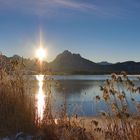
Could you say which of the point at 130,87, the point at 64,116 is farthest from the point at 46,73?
the point at 130,87

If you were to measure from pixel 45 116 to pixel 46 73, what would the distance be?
1113 mm

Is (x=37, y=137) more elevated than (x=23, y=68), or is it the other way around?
(x=23, y=68)

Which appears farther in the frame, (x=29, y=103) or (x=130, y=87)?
(x=29, y=103)

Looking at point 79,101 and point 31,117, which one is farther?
point 79,101

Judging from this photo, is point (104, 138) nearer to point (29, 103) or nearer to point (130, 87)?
point (29, 103)

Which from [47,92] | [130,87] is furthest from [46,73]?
[130,87]

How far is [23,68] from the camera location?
8.91m

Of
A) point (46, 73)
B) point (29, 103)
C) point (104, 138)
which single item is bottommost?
point (104, 138)

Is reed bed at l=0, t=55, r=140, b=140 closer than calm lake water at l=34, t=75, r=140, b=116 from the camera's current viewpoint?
Yes

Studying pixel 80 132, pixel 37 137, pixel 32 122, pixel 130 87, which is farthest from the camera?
pixel 80 132

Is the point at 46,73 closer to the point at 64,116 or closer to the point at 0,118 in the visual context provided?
the point at 64,116

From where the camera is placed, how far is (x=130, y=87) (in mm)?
5938

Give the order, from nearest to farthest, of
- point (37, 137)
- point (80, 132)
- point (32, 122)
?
point (37, 137), point (32, 122), point (80, 132)

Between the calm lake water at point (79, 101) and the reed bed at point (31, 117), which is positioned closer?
the reed bed at point (31, 117)
